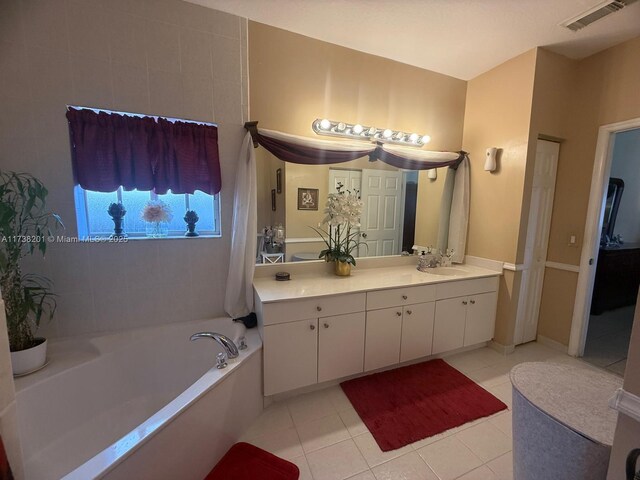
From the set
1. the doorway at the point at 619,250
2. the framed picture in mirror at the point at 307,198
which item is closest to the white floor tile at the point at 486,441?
the framed picture in mirror at the point at 307,198

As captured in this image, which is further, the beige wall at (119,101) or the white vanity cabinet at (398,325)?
the white vanity cabinet at (398,325)

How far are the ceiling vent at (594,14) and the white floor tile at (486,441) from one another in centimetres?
286

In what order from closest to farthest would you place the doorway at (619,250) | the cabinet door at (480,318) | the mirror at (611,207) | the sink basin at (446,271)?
the cabinet door at (480,318) < the sink basin at (446,271) < the doorway at (619,250) < the mirror at (611,207)

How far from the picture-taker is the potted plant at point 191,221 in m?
1.94

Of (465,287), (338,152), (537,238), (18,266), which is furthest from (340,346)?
(537,238)

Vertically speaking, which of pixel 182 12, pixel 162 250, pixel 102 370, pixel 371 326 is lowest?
pixel 102 370

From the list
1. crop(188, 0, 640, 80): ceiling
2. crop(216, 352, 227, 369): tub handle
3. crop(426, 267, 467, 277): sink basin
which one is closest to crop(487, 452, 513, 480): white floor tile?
crop(426, 267, 467, 277): sink basin

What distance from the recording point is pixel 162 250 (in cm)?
188

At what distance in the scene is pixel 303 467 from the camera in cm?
138

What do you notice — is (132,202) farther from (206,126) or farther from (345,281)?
(345,281)

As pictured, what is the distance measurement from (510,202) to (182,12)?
3025 millimetres

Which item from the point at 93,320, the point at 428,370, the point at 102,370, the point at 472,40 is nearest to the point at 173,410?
the point at 102,370

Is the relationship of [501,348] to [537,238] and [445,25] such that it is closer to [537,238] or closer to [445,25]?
[537,238]

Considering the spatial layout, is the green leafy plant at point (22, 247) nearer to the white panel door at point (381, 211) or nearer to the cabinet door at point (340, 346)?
the cabinet door at point (340, 346)
